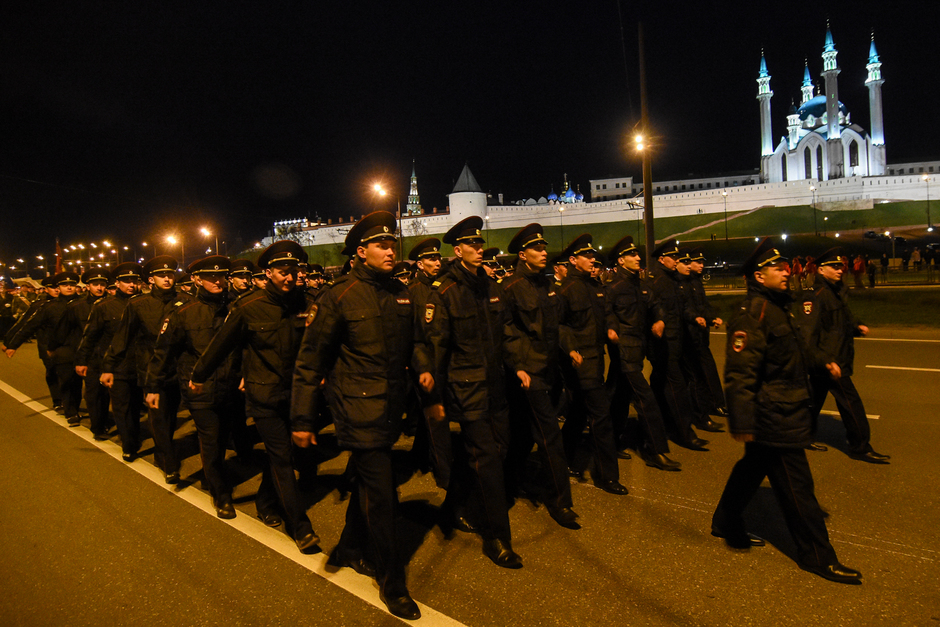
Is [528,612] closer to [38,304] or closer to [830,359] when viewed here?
[830,359]

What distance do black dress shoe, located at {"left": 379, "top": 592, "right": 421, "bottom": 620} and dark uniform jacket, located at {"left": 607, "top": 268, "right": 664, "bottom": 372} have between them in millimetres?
3566

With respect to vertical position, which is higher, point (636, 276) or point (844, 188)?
point (844, 188)

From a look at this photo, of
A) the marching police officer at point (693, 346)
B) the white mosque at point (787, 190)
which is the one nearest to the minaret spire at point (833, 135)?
the white mosque at point (787, 190)

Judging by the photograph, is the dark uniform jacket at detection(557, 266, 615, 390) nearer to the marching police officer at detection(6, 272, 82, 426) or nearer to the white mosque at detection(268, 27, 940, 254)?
the marching police officer at detection(6, 272, 82, 426)

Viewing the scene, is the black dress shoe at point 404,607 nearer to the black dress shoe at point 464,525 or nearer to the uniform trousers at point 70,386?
the black dress shoe at point 464,525

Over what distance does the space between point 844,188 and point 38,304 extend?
105856 mm

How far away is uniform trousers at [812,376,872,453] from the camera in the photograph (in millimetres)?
6188

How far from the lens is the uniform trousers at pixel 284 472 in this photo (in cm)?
470

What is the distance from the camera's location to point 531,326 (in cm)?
506

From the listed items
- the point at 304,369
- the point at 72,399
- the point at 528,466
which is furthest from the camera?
the point at 72,399

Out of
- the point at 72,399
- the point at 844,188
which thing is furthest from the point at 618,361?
the point at 844,188

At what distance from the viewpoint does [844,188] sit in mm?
92500

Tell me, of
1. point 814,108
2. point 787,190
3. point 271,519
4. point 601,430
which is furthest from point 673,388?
point 814,108

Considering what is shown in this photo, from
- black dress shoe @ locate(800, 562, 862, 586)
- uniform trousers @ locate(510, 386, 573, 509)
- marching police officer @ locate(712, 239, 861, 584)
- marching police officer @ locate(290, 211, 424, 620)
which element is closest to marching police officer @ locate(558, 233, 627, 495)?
uniform trousers @ locate(510, 386, 573, 509)
